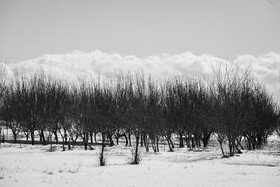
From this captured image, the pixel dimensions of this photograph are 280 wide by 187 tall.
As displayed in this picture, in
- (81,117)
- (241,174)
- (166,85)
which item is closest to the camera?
(241,174)

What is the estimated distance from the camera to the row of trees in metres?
28.2

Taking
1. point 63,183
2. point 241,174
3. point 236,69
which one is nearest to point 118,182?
point 63,183

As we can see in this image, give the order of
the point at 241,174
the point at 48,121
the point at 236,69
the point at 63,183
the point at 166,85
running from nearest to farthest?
the point at 63,183
the point at 241,174
the point at 236,69
the point at 48,121
the point at 166,85

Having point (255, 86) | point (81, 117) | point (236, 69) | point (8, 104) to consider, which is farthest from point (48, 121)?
point (255, 86)

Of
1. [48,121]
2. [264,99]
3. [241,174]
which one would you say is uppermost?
[264,99]

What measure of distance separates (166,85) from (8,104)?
21.8 m

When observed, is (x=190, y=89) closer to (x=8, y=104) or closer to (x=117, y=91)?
(x=117, y=91)

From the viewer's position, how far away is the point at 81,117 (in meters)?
32.1

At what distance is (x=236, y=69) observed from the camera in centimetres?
2569

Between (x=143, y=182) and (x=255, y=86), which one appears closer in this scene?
(x=143, y=182)

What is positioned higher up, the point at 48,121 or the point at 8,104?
the point at 8,104

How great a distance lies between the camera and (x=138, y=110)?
26656 mm

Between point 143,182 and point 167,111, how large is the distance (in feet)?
73.8

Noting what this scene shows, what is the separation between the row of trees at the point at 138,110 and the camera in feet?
92.4
